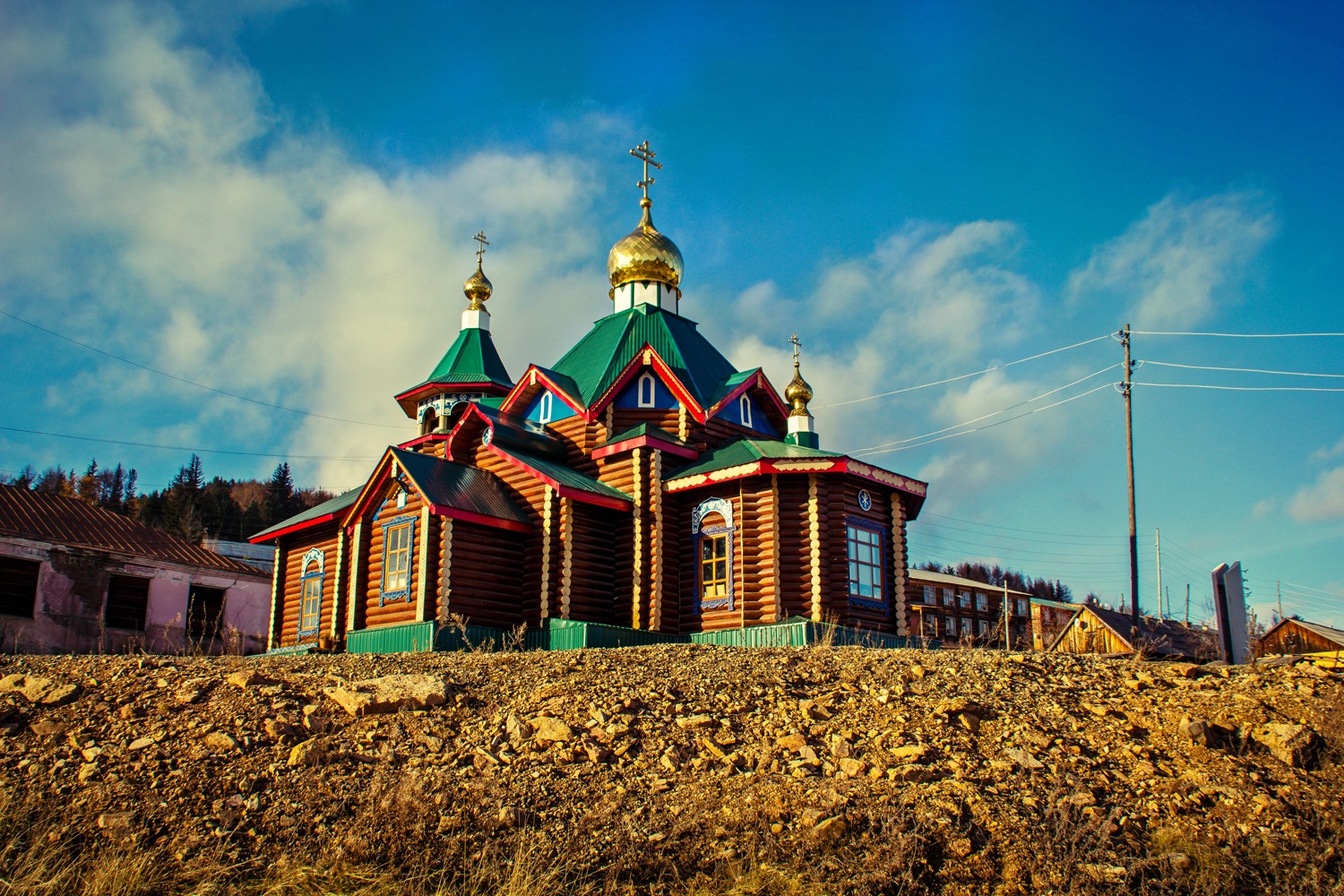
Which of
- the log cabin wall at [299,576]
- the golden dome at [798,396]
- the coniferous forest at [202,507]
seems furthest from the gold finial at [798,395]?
the coniferous forest at [202,507]

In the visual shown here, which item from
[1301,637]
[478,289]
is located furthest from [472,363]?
[1301,637]

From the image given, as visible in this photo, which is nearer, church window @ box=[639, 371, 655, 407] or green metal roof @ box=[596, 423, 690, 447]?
green metal roof @ box=[596, 423, 690, 447]

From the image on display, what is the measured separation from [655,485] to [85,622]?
44.9 feet

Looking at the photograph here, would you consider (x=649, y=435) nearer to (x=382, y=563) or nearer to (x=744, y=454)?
(x=744, y=454)

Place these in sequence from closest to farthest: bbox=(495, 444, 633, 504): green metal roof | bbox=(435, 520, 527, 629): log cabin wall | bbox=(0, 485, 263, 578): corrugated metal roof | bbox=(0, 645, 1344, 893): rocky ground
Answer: bbox=(0, 645, 1344, 893): rocky ground
bbox=(435, 520, 527, 629): log cabin wall
bbox=(495, 444, 633, 504): green metal roof
bbox=(0, 485, 263, 578): corrugated metal roof

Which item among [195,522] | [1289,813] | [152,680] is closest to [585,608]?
[152,680]

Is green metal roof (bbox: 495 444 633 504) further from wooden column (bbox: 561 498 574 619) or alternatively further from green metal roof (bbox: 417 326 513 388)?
green metal roof (bbox: 417 326 513 388)

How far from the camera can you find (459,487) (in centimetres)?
2052

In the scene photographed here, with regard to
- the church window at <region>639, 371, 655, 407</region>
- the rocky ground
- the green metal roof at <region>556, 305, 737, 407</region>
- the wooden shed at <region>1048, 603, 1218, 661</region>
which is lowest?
the rocky ground

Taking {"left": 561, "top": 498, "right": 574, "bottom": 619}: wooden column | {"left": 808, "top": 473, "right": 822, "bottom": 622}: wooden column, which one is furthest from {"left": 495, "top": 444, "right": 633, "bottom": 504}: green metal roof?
{"left": 808, "top": 473, "right": 822, "bottom": 622}: wooden column

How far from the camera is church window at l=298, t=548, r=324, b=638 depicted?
24297 mm

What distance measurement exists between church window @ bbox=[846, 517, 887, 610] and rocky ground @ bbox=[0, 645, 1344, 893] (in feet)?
20.2

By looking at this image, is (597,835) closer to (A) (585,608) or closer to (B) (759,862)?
(B) (759,862)

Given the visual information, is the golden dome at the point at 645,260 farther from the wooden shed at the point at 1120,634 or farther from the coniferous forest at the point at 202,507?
the coniferous forest at the point at 202,507
